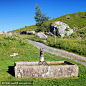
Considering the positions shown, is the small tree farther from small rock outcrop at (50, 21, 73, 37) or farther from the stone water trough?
the stone water trough

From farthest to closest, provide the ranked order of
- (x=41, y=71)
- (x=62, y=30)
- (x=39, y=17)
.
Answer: (x=39, y=17)
(x=62, y=30)
(x=41, y=71)

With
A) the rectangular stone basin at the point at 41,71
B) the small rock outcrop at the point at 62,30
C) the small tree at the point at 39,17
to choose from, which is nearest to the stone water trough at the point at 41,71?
the rectangular stone basin at the point at 41,71

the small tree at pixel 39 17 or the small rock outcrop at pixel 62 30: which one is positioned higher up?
the small tree at pixel 39 17

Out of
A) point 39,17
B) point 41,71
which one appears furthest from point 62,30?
point 41,71

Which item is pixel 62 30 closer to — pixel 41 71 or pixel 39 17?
pixel 39 17

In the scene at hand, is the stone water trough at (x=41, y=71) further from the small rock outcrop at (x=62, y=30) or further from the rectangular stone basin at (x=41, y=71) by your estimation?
the small rock outcrop at (x=62, y=30)

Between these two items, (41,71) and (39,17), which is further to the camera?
(39,17)

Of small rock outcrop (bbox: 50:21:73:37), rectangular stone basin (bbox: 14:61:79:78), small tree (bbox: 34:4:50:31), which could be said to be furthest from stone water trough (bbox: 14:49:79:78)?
small tree (bbox: 34:4:50:31)

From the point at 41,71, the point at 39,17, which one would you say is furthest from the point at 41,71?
the point at 39,17

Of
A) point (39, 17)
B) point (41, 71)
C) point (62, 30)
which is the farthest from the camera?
point (39, 17)

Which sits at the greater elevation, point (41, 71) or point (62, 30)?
point (62, 30)

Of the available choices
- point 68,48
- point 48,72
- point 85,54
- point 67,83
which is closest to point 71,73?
point 67,83

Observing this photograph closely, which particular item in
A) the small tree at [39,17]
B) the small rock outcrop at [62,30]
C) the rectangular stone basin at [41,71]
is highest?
the small tree at [39,17]

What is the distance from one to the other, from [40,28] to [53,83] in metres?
35.7
